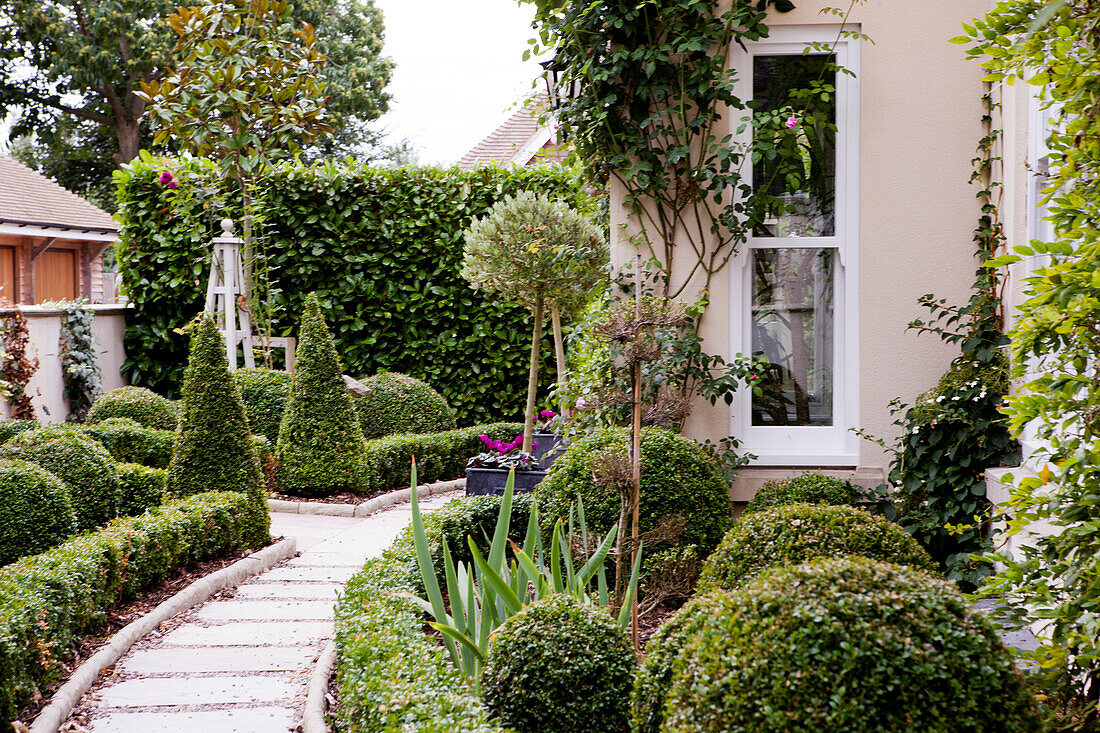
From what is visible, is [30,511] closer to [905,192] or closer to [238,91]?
[905,192]

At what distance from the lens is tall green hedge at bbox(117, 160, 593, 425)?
9227 millimetres

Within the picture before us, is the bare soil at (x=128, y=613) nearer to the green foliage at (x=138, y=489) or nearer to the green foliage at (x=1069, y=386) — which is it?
the green foliage at (x=138, y=489)

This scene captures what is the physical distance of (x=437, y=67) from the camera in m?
37.6

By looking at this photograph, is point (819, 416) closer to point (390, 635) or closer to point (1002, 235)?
point (1002, 235)

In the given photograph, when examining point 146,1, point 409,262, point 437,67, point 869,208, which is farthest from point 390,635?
point 437,67

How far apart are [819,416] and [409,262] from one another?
560 centimetres

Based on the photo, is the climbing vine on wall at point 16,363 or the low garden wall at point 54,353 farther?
the low garden wall at point 54,353

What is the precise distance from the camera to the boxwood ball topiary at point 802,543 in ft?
8.95

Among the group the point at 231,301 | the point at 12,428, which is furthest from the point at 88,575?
the point at 231,301

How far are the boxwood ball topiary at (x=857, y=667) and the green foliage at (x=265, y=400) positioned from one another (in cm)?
641

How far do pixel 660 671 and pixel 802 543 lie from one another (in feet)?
2.51

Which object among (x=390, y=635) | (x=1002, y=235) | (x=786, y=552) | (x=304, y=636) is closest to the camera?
(x=786, y=552)

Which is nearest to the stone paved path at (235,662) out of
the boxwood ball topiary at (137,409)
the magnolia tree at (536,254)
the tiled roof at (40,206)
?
the magnolia tree at (536,254)

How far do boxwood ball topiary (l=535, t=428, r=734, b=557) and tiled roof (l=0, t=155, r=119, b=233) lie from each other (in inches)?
606
